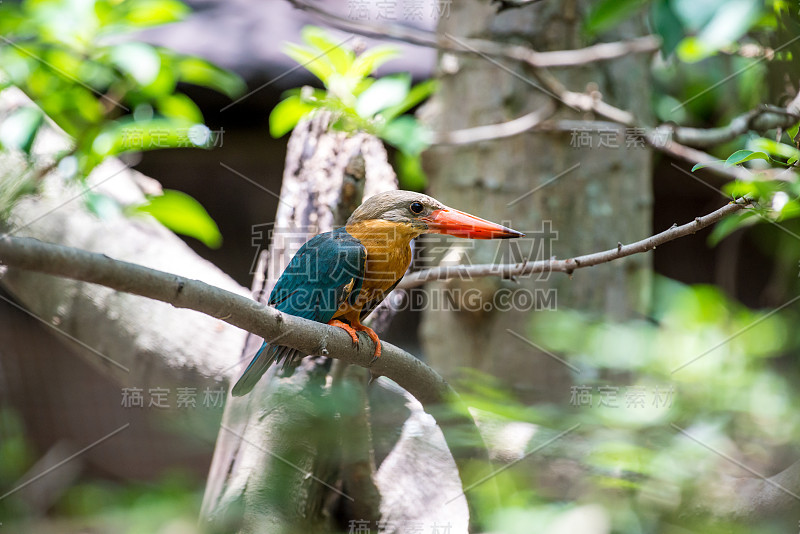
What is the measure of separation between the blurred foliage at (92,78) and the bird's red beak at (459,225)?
1007mm

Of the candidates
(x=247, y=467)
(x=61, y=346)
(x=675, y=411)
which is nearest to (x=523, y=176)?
(x=675, y=411)

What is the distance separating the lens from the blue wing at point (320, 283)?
190 cm

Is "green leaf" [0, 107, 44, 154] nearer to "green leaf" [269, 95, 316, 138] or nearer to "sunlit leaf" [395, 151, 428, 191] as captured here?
"green leaf" [269, 95, 316, 138]

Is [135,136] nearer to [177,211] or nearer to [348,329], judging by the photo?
[177,211]

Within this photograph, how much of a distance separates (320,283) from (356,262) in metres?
0.12

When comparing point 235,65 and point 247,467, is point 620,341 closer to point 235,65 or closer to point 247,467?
point 247,467

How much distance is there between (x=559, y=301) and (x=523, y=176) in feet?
2.03

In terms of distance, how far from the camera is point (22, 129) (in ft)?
8.33

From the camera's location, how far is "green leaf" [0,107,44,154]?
252 centimetres

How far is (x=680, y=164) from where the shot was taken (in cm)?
450

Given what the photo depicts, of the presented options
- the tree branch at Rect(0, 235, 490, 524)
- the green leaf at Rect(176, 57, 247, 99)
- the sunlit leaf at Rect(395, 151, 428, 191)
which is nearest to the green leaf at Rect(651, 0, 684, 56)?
the tree branch at Rect(0, 235, 490, 524)

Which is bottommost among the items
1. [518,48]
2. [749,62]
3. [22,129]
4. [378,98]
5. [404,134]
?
[22,129]

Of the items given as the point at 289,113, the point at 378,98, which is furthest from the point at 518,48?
the point at 289,113

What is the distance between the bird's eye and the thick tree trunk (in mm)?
980
